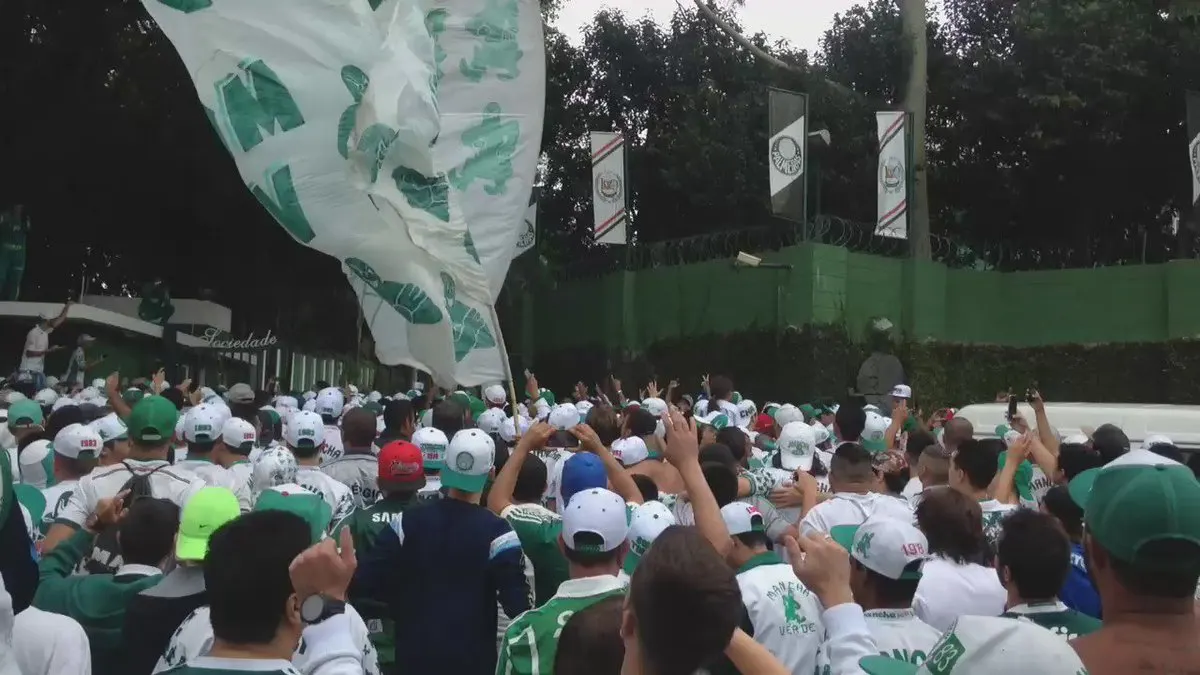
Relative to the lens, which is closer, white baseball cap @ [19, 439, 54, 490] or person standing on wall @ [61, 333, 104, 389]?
white baseball cap @ [19, 439, 54, 490]

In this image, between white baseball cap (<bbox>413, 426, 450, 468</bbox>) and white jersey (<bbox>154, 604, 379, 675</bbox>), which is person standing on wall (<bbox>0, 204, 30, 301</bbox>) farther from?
white jersey (<bbox>154, 604, 379, 675</bbox>)

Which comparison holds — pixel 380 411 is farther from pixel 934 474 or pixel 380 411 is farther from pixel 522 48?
pixel 934 474

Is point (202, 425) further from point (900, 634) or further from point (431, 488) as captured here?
point (900, 634)

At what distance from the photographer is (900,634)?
3699 millimetres

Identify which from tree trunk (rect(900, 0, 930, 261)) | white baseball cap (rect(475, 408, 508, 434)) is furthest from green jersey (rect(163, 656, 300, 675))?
tree trunk (rect(900, 0, 930, 261))

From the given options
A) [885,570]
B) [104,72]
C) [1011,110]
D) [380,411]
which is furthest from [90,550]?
[1011,110]

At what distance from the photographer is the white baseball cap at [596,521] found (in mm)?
3783

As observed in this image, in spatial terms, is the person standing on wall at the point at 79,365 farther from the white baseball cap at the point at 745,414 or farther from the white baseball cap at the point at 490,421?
the white baseball cap at the point at 490,421

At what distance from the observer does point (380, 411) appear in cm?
1127

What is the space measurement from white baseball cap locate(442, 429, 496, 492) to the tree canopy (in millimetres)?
21570

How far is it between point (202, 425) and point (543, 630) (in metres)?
3.59

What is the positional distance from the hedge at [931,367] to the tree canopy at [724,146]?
11.9 feet

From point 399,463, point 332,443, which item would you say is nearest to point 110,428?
point 332,443

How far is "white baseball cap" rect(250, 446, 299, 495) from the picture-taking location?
543 cm
